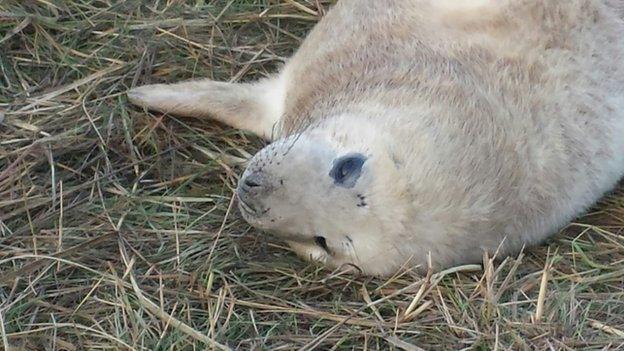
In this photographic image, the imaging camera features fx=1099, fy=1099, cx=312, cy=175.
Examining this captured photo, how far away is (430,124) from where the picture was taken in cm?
339

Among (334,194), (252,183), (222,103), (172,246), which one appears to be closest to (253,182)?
(252,183)

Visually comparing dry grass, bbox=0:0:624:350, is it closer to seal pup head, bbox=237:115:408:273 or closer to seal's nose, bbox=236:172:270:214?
seal pup head, bbox=237:115:408:273

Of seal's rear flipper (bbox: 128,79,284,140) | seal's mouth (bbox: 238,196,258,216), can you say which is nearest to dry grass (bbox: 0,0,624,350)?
seal's rear flipper (bbox: 128,79,284,140)

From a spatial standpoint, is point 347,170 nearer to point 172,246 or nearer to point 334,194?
A: point 334,194

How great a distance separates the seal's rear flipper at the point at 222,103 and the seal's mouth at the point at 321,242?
83 cm

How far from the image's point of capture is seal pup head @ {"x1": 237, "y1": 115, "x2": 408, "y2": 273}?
320 cm

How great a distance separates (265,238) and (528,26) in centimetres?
119

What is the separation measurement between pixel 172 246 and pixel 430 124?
0.94 meters

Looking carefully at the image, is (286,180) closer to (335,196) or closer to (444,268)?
(335,196)

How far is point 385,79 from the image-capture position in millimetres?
3668

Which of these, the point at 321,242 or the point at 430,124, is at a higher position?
the point at 430,124

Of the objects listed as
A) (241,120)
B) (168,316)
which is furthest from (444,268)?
(241,120)

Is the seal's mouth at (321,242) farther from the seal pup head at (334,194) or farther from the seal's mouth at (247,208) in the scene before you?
the seal's mouth at (247,208)

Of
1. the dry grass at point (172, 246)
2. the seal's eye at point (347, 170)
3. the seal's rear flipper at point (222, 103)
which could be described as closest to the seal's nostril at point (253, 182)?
the seal's eye at point (347, 170)
